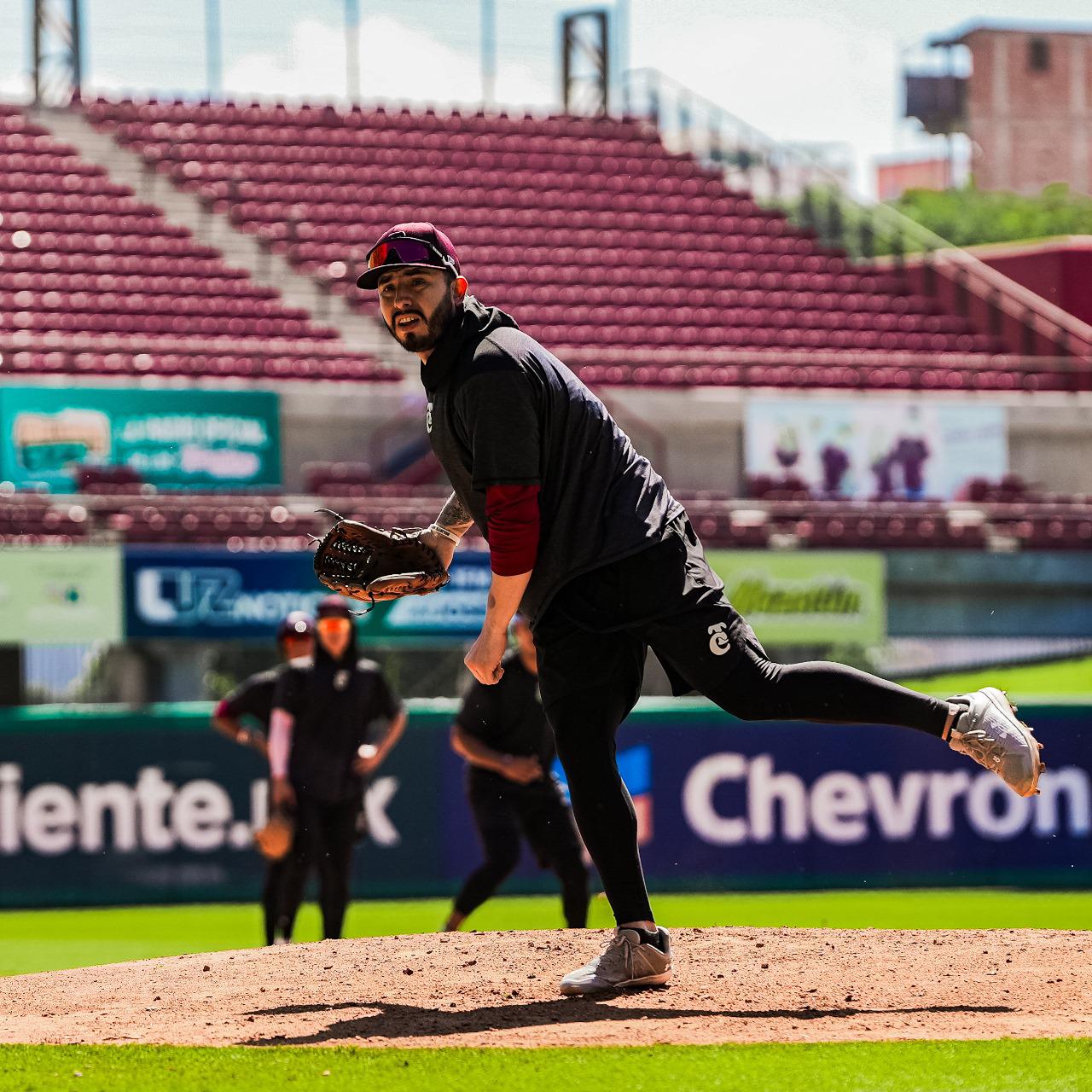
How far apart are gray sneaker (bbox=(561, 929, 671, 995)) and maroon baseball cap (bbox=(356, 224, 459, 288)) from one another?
186cm

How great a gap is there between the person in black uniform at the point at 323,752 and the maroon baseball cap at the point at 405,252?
14.2 ft

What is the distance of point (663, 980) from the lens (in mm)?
5160

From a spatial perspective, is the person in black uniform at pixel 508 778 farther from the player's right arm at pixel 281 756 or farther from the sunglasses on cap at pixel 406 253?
the sunglasses on cap at pixel 406 253

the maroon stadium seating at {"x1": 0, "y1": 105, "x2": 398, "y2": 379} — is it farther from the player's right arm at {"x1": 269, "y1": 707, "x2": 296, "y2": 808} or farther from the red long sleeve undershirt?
the red long sleeve undershirt

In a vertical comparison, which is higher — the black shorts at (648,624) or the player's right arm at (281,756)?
the black shorts at (648,624)

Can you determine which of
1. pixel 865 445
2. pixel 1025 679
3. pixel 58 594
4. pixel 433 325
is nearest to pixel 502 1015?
pixel 433 325

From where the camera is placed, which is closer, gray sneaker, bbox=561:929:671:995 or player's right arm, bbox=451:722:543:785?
gray sneaker, bbox=561:929:671:995

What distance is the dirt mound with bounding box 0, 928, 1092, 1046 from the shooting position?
4.62 metres

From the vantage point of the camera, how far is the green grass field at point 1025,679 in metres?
16.9

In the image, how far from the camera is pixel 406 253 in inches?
185

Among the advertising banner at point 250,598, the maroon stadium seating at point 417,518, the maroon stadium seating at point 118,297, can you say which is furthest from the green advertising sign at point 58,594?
the maroon stadium seating at point 118,297

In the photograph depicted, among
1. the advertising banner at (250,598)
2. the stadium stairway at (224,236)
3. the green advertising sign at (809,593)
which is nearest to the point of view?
the advertising banner at (250,598)

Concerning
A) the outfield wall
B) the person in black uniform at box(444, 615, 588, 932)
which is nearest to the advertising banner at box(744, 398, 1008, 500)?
the outfield wall

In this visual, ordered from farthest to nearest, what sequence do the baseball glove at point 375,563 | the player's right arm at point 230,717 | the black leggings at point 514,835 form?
the player's right arm at point 230,717
the black leggings at point 514,835
the baseball glove at point 375,563
